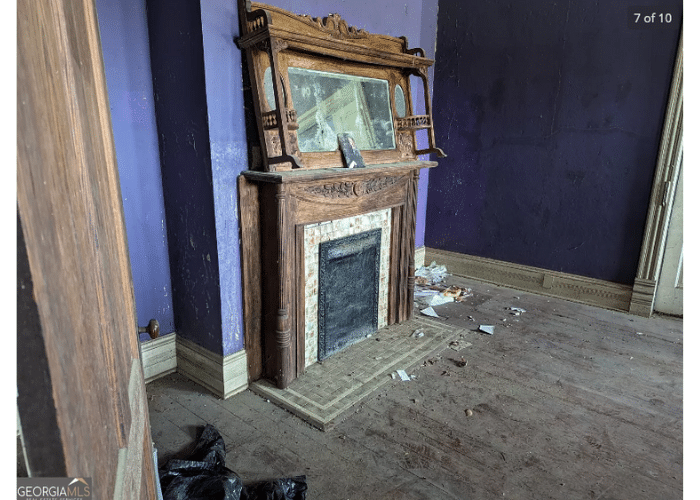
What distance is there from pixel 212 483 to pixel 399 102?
108 inches

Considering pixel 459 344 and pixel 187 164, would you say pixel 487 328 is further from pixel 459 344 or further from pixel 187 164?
pixel 187 164

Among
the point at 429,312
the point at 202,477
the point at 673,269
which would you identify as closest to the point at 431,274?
the point at 429,312

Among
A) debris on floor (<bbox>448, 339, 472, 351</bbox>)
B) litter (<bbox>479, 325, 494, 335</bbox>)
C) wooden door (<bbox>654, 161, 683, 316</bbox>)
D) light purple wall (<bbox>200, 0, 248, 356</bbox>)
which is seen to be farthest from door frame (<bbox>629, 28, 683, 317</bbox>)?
light purple wall (<bbox>200, 0, 248, 356</bbox>)

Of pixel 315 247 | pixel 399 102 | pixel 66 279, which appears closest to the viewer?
pixel 66 279

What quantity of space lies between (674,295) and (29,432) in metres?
4.47

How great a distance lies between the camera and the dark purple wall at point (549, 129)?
355cm

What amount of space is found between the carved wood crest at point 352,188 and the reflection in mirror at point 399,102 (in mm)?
556

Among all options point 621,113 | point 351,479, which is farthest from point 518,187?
point 351,479

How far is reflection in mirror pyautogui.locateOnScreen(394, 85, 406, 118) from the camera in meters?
3.28

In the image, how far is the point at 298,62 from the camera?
2545mm

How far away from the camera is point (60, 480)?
39 cm

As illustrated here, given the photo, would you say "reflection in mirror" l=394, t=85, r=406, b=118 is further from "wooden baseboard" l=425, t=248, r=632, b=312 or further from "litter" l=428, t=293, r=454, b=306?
"wooden baseboard" l=425, t=248, r=632, b=312

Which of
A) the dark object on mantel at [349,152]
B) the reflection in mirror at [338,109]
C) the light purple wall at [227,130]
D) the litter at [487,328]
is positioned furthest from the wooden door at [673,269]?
the light purple wall at [227,130]

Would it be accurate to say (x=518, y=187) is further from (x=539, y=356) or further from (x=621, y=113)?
(x=539, y=356)
